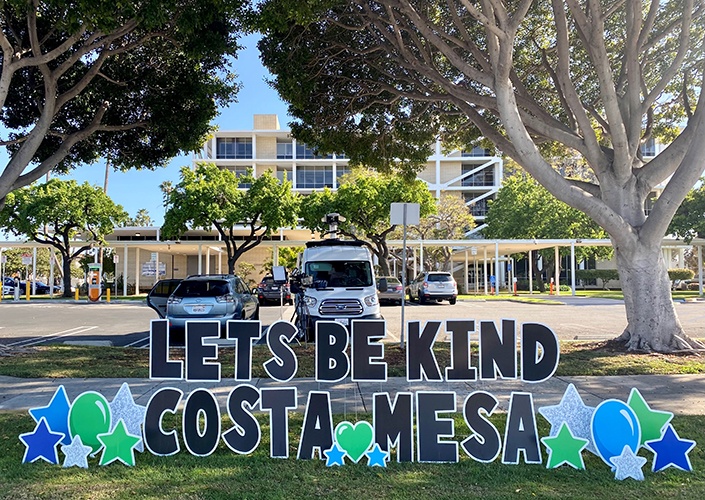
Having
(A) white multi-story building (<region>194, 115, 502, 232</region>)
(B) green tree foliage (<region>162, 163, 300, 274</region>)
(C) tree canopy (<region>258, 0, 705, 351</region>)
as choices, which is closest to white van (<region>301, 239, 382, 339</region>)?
(C) tree canopy (<region>258, 0, 705, 351</region>)

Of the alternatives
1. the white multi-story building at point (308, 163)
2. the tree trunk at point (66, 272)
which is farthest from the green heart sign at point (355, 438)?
the white multi-story building at point (308, 163)

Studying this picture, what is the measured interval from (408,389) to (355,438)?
299 centimetres

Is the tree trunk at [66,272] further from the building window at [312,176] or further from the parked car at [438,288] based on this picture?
the building window at [312,176]

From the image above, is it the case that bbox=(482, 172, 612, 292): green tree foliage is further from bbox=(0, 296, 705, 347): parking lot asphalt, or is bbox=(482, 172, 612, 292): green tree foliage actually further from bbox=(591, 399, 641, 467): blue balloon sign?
bbox=(591, 399, 641, 467): blue balloon sign

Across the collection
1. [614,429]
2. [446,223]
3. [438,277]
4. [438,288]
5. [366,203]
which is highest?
[366,203]

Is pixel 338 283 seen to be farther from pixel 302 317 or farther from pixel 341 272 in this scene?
pixel 302 317

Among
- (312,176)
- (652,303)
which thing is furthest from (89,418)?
(312,176)

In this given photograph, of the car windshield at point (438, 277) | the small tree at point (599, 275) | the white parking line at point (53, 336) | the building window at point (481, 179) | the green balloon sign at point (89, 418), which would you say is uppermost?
the building window at point (481, 179)

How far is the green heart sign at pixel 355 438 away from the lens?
202 inches

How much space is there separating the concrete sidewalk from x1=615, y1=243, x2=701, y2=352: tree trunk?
202cm

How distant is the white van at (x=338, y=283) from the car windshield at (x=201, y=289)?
2090mm

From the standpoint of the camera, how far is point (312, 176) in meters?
61.8

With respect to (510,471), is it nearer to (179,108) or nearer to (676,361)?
(676,361)

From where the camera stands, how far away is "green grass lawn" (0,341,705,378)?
362 inches
